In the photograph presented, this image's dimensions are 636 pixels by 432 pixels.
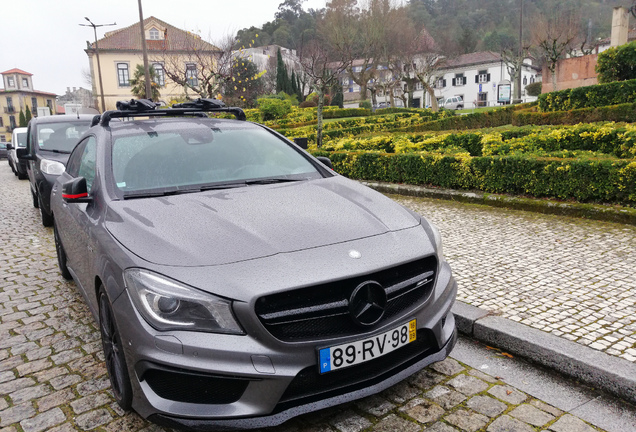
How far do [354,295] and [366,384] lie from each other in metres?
0.48

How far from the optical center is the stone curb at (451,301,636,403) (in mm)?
2885

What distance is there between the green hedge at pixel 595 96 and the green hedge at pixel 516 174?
9806 millimetres

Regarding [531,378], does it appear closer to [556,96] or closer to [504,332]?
[504,332]

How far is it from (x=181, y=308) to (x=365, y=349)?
34.6 inches

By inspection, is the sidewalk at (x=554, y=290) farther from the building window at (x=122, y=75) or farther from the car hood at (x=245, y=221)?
the building window at (x=122, y=75)

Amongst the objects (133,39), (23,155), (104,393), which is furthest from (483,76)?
(104,393)

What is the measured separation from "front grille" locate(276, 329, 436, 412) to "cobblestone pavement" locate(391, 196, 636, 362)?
142 cm

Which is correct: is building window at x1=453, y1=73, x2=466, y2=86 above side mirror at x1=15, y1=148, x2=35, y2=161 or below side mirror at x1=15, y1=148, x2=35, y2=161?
above

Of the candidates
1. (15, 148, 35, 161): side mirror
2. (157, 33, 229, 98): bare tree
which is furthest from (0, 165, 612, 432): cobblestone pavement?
(157, 33, 229, 98): bare tree

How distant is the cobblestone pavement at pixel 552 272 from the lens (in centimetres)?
362

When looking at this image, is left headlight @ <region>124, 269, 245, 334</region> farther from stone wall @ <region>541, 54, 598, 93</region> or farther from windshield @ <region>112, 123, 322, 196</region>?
stone wall @ <region>541, 54, 598, 93</region>

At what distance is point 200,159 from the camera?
356cm

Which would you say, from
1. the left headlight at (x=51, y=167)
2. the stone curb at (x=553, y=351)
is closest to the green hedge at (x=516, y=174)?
the stone curb at (x=553, y=351)

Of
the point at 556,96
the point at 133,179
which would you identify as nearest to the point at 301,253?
the point at 133,179
